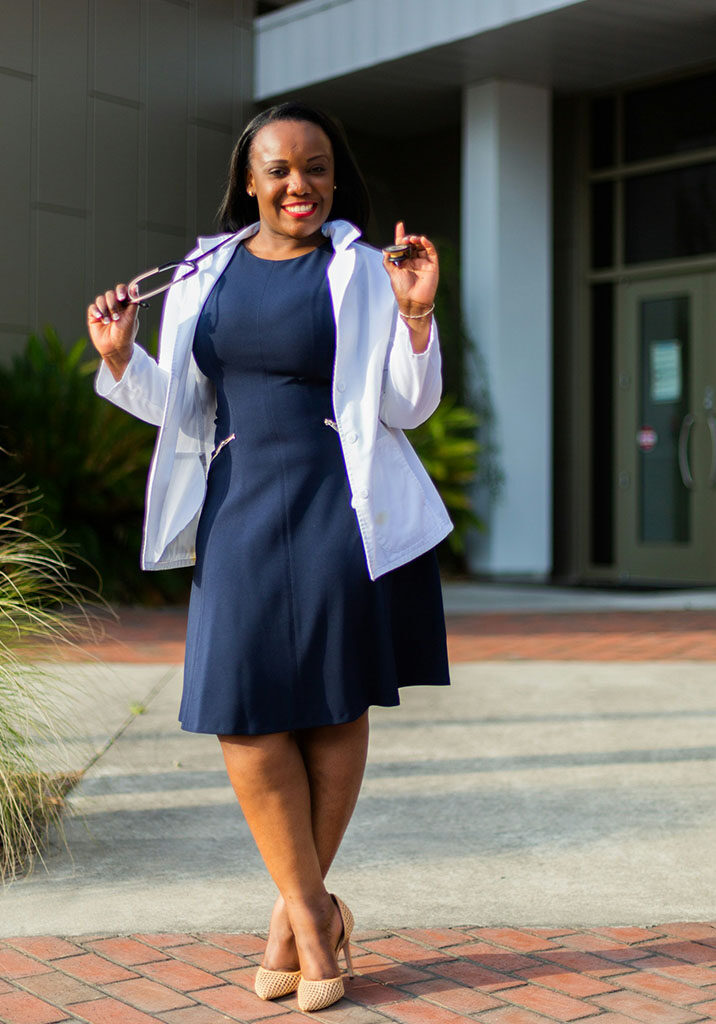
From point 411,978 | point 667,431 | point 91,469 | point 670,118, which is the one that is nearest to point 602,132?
point 670,118

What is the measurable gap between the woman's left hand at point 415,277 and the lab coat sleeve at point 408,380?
0.07 metres

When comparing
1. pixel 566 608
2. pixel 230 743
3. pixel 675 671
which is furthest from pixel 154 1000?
pixel 566 608

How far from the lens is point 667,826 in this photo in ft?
13.8

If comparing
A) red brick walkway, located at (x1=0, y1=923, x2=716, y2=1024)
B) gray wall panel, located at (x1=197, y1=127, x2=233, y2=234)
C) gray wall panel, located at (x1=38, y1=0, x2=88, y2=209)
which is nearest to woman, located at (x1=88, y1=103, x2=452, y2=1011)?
red brick walkway, located at (x1=0, y1=923, x2=716, y2=1024)

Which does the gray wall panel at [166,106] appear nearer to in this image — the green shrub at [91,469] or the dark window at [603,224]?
the green shrub at [91,469]

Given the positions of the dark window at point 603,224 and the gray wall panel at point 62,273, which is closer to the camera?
the gray wall panel at point 62,273

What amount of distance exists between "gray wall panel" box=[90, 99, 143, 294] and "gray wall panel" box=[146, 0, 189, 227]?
0.70 ft

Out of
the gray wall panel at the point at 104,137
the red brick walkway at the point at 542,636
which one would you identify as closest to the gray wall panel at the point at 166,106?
the gray wall panel at the point at 104,137

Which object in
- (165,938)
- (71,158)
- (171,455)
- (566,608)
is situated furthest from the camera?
(71,158)

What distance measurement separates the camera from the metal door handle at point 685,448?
12750 mm

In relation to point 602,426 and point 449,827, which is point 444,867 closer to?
point 449,827

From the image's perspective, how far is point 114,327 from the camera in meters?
2.86

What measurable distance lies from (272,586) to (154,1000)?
0.89m

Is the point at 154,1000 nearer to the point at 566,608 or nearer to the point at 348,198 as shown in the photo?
the point at 348,198
